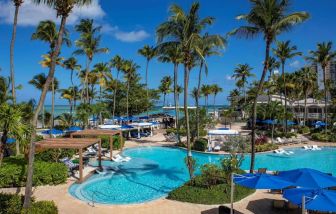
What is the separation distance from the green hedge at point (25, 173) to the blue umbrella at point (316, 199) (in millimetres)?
14158

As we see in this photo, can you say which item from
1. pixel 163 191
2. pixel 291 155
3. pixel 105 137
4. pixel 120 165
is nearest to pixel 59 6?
pixel 163 191

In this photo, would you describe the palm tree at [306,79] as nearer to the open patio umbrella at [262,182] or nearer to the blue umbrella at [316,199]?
the open patio umbrella at [262,182]

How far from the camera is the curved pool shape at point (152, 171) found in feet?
63.9

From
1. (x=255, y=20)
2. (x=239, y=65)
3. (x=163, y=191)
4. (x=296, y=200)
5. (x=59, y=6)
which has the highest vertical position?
(x=239, y=65)

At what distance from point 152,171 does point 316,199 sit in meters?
15.9

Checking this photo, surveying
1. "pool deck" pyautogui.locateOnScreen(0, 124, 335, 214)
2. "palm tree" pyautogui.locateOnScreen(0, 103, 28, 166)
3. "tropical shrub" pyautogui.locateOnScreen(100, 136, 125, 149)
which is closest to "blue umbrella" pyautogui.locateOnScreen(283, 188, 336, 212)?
"pool deck" pyautogui.locateOnScreen(0, 124, 335, 214)

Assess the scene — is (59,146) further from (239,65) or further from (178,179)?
(239,65)

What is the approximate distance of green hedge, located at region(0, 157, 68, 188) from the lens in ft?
64.3

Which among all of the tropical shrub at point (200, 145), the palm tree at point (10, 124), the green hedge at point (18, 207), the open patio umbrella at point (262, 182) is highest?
the palm tree at point (10, 124)

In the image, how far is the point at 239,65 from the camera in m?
67.8

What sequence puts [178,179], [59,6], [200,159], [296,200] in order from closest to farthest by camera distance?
[296,200]
[59,6]
[178,179]
[200,159]

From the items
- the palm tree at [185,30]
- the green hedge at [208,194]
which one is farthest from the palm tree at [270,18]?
the green hedge at [208,194]

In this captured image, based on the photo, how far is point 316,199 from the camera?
1130 cm

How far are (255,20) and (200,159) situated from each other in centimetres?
1551
